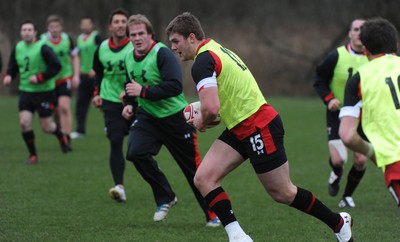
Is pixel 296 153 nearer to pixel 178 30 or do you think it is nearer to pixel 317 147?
pixel 317 147

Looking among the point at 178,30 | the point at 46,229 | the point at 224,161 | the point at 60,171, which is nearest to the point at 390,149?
the point at 224,161

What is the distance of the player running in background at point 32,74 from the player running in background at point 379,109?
287 inches

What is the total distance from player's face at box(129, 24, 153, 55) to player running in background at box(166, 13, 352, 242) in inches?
60.5

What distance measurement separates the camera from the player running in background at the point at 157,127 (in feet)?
23.8

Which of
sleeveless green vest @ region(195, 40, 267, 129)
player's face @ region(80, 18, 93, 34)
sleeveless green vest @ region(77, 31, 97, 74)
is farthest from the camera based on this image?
sleeveless green vest @ region(77, 31, 97, 74)

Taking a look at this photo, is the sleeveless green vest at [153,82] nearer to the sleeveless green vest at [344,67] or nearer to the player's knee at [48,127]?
the sleeveless green vest at [344,67]

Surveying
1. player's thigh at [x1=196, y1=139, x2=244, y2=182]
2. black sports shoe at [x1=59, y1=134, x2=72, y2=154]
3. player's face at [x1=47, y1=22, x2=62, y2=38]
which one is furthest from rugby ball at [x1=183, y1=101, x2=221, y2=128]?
player's face at [x1=47, y1=22, x2=62, y2=38]

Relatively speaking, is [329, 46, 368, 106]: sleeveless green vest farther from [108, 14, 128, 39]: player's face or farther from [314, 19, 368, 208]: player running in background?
[108, 14, 128, 39]: player's face

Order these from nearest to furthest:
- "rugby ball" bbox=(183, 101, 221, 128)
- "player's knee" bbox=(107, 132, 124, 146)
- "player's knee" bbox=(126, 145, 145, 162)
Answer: "rugby ball" bbox=(183, 101, 221, 128) → "player's knee" bbox=(126, 145, 145, 162) → "player's knee" bbox=(107, 132, 124, 146)

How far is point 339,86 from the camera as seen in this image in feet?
27.6

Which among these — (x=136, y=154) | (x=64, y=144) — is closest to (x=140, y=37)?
(x=136, y=154)

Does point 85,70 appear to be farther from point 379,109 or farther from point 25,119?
point 379,109

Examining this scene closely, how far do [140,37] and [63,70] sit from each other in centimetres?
665

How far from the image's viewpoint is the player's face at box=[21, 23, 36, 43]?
38.3 ft
